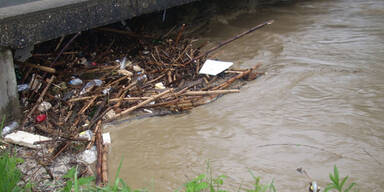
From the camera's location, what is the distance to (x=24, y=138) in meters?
4.33

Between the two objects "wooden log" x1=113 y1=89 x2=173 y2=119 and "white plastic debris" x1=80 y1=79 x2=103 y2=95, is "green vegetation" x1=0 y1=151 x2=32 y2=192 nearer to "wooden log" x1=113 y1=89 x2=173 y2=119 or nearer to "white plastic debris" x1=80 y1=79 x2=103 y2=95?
"wooden log" x1=113 y1=89 x2=173 y2=119

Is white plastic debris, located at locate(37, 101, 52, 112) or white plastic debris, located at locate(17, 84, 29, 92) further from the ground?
white plastic debris, located at locate(17, 84, 29, 92)

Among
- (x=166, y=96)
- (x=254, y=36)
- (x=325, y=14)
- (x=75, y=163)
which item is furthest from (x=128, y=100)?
(x=325, y=14)

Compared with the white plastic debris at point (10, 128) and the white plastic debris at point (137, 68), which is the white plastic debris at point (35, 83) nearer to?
the white plastic debris at point (10, 128)

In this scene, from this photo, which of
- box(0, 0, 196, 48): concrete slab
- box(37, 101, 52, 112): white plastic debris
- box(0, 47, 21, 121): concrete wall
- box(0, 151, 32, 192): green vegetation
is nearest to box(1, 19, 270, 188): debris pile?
box(37, 101, 52, 112): white plastic debris

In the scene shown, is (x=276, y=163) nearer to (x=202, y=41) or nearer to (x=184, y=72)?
(x=184, y=72)

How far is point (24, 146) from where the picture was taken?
169 inches

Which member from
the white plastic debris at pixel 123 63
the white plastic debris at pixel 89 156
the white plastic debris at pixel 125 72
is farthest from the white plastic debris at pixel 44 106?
the white plastic debris at pixel 123 63

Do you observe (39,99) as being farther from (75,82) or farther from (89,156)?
(89,156)

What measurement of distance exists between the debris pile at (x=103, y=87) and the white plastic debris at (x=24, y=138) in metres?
0.06

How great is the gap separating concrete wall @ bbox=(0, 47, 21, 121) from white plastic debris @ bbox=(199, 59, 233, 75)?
246 centimetres

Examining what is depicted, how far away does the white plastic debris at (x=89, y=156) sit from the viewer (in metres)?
4.08

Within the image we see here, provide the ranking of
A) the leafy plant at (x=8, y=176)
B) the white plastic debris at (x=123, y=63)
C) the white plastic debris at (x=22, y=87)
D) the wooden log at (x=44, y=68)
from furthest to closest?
1. the white plastic debris at (x=123, y=63)
2. the wooden log at (x=44, y=68)
3. the white plastic debris at (x=22, y=87)
4. the leafy plant at (x=8, y=176)

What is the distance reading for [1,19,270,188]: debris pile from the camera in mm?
4562
